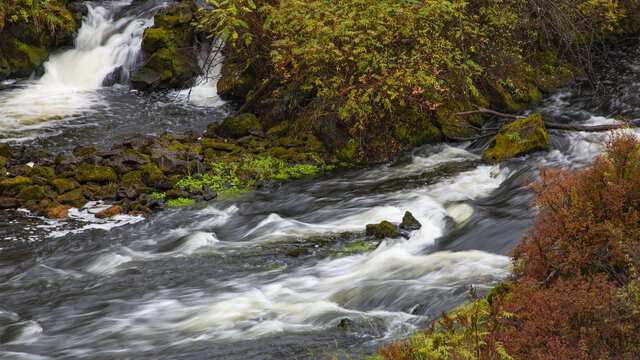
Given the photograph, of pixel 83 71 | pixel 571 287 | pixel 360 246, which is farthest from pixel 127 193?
pixel 83 71

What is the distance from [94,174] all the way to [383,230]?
225 inches

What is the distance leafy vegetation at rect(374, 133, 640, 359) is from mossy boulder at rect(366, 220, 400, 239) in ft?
9.84

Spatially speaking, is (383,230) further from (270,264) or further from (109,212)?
(109,212)

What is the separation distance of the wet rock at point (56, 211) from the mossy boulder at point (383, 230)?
199 inches

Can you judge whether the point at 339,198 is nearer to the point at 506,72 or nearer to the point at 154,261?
Result: the point at 154,261

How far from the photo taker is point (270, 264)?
673 cm

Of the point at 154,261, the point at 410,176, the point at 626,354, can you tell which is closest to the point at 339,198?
the point at 410,176

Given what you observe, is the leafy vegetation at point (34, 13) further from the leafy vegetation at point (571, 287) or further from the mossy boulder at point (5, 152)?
the leafy vegetation at point (571, 287)

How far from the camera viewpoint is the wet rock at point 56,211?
8.68m

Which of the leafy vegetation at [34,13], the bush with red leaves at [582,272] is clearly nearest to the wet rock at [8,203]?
the bush with red leaves at [582,272]

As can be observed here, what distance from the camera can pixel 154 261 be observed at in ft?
23.6

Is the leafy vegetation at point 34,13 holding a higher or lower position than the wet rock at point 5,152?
higher

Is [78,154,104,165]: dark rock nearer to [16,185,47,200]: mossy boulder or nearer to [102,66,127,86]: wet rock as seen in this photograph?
[16,185,47,200]: mossy boulder

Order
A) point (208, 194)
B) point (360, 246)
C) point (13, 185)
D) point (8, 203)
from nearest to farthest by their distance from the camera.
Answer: point (360, 246), point (8, 203), point (13, 185), point (208, 194)
